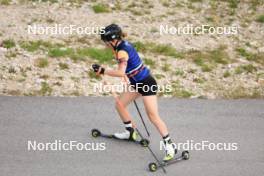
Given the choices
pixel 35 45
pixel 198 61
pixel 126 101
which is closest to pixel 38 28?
pixel 35 45

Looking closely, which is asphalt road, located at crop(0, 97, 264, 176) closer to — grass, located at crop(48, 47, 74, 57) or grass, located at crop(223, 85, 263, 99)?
grass, located at crop(223, 85, 263, 99)

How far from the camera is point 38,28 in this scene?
1488 centimetres

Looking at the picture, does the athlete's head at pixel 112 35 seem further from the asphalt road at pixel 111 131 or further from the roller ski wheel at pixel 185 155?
the roller ski wheel at pixel 185 155

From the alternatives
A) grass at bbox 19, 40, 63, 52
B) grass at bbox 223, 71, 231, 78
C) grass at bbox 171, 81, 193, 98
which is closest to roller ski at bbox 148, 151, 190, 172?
grass at bbox 171, 81, 193, 98

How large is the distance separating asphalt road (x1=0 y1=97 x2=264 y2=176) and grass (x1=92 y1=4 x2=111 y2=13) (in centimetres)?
498

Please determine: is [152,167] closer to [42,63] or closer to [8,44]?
[42,63]

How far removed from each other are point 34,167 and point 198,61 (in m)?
6.54

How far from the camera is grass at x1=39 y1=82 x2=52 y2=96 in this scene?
1180cm

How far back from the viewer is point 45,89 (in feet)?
39.2

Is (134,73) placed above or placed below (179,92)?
above

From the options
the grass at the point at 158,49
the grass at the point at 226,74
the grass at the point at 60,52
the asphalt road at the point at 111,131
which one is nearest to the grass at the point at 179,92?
the asphalt road at the point at 111,131

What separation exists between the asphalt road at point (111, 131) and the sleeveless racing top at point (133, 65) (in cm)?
129

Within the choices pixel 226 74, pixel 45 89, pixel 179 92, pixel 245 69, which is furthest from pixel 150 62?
pixel 45 89

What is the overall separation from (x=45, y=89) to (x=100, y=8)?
4.77 meters
